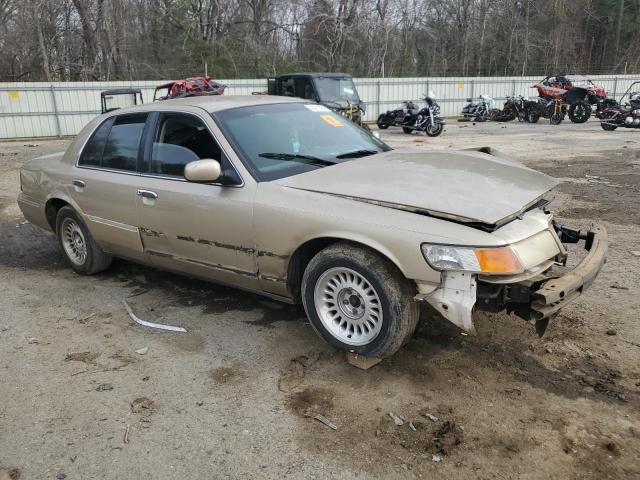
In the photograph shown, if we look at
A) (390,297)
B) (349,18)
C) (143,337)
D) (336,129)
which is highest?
(349,18)

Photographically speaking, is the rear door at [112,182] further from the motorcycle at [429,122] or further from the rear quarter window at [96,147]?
the motorcycle at [429,122]

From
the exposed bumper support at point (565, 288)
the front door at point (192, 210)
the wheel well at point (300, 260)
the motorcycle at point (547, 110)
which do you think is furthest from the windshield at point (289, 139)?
the motorcycle at point (547, 110)

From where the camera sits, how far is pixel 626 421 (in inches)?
113

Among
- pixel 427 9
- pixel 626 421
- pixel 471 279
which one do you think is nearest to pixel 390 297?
pixel 471 279

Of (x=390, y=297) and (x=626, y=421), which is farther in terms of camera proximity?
(x=390, y=297)

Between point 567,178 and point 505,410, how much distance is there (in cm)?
772

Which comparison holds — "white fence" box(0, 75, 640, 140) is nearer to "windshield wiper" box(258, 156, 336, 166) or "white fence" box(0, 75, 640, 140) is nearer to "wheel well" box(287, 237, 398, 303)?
"windshield wiper" box(258, 156, 336, 166)

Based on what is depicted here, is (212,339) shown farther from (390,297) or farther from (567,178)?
(567,178)

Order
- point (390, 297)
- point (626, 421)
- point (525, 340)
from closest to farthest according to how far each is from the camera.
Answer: point (626, 421)
point (390, 297)
point (525, 340)

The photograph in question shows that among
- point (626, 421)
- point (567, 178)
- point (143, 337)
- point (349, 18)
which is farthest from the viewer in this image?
point (349, 18)

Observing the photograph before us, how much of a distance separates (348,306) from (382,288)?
0.34m

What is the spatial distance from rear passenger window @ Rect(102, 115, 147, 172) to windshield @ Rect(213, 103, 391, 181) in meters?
0.91

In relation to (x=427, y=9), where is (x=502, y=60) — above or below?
below

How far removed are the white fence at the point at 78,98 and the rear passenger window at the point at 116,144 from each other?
57.6 feet
